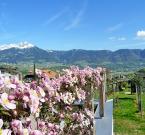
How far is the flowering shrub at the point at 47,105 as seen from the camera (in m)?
2.67

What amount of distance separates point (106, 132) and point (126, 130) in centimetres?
885

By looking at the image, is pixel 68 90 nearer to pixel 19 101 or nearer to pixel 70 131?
pixel 70 131

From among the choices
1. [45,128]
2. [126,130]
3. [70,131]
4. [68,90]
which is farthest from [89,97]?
[126,130]

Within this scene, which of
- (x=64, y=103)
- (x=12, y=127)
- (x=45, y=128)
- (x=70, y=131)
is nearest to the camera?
(x=12, y=127)

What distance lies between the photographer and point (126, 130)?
60.1ft

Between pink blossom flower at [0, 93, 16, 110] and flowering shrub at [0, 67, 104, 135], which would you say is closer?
pink blossom flower at [0, 93, 16, 110]

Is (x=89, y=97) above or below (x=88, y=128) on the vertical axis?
above

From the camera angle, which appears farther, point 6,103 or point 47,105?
point 47,105

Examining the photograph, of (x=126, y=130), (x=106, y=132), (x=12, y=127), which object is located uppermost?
(x=12, y=127)

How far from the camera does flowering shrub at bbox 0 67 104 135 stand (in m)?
2.67

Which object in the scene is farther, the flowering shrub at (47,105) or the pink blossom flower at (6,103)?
the flowering shrub at (47,105)

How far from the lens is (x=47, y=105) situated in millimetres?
4723

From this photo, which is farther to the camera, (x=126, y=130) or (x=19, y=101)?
(x=126, y=130)

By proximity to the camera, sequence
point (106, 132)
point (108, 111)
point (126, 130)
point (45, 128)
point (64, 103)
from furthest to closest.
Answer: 1. point (126, 130)
2. point (108, 111)
3. point (106, 132)
4. point (64, 103)
5. point (45, 128)
